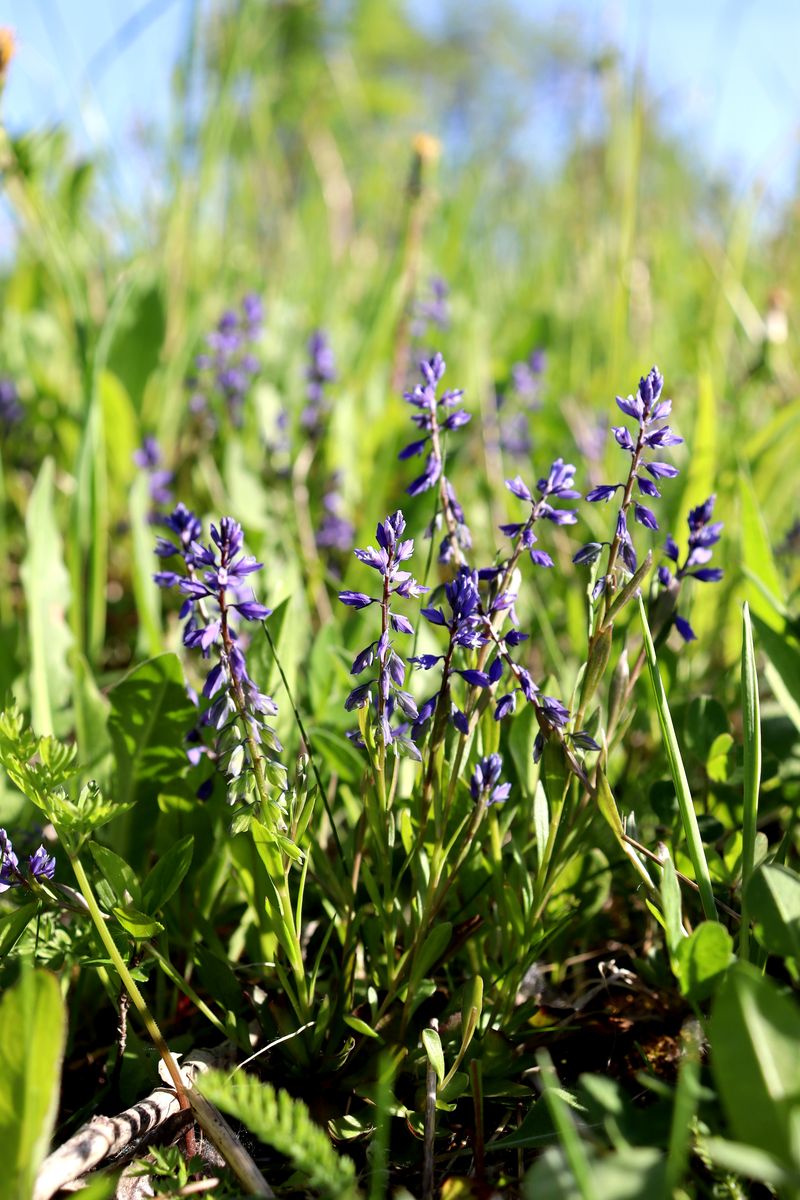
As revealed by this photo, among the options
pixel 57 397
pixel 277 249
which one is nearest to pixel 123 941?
pixel 57 397

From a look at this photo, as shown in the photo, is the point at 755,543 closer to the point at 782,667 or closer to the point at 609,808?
the point at 782,667

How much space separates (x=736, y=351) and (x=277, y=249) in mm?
2409

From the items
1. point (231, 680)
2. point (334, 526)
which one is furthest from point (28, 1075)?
point (334, 526)

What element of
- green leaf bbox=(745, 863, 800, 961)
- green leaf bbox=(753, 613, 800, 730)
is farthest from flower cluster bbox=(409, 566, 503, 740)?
green leaf bbox=(753, 613, 800, 730)

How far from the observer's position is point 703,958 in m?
1.00

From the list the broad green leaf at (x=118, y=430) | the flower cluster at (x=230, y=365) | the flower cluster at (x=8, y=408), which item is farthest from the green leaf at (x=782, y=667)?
the flower cluster at (x=8, y=408)

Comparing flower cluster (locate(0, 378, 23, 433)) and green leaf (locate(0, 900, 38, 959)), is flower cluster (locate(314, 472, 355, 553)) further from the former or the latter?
green leaf (locate(0, 900, 38, 959))

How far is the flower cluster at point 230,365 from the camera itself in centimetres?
257

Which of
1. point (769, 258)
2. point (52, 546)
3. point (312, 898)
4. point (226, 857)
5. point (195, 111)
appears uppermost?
point (195, 111)

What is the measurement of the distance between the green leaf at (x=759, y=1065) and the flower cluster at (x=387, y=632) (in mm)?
422

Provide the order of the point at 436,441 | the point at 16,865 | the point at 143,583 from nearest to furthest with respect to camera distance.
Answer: the point at 16,865, the point at 436,441, the point at 143,583

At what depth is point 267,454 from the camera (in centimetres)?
229

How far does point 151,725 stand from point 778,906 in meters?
0.90

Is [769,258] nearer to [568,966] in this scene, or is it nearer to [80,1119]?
[568,966]
